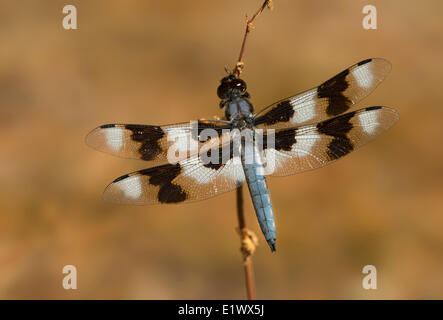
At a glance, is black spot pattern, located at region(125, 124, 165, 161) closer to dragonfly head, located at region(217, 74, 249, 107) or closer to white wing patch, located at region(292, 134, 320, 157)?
dragonfly head, located at region(217, 74, 249, 107)

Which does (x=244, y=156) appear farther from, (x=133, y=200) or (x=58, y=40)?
(x=58, y=40)

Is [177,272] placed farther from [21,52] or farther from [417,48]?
[417,48]

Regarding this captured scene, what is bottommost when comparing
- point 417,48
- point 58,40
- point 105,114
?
point 105,114

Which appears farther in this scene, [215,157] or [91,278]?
[91,278]

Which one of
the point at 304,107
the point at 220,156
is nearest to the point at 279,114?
the point at 304,107

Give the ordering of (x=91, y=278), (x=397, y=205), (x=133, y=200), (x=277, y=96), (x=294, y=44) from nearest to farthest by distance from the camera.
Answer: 1. (x=133, y=200)
2. (x=91, y=278)
3. (x=397, y=205)
4. (x=277, y=96)
5. (x=294, y=44)

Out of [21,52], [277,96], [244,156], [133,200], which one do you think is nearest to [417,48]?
[277,96]

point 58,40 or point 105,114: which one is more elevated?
point 58,40

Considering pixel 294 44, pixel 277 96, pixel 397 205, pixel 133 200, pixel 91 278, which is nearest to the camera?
pixel 133 200

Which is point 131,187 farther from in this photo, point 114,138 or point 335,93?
point 335,93
